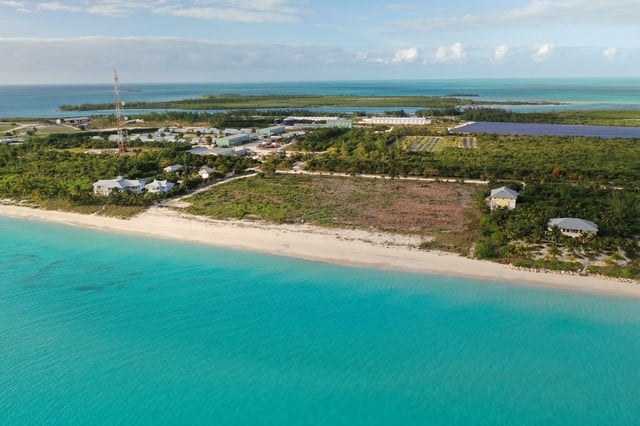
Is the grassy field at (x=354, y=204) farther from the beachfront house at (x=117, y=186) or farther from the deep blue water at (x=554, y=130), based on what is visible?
the deep blue water at (x=554, y=130)

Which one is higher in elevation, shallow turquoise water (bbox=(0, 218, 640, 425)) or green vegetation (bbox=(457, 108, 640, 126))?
green vegetation (bbox=(457, 108, 640, 126))

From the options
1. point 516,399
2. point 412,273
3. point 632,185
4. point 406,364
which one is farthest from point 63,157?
point 632,185

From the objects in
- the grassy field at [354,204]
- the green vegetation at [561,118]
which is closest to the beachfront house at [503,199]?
the grassy field at [354,204]

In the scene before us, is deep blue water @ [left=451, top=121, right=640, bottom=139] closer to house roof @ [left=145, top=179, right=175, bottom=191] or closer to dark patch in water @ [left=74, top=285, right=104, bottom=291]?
house roof @ [left=145, top=179, right=175, bottom=191]

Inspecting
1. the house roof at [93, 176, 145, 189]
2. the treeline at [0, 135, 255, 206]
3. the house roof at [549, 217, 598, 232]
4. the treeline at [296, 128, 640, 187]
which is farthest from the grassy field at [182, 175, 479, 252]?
the treeline at [0, 135, 255, 206]

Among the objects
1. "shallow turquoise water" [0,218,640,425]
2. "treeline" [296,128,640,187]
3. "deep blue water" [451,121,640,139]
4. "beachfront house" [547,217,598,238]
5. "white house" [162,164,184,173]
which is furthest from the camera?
"deep blue water" [451,121,640,139]

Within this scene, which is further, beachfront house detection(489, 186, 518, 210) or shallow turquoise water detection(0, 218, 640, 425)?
beachfront house detection(489, 186, 518, 210)

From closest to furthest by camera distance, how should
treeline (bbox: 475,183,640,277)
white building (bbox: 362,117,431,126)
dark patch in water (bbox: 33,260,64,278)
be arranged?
treeline (bbox: 475,183,640,277), dark patch in water (bbox: 33,260,64,278), white building (bbox: 362,117,431,126)
